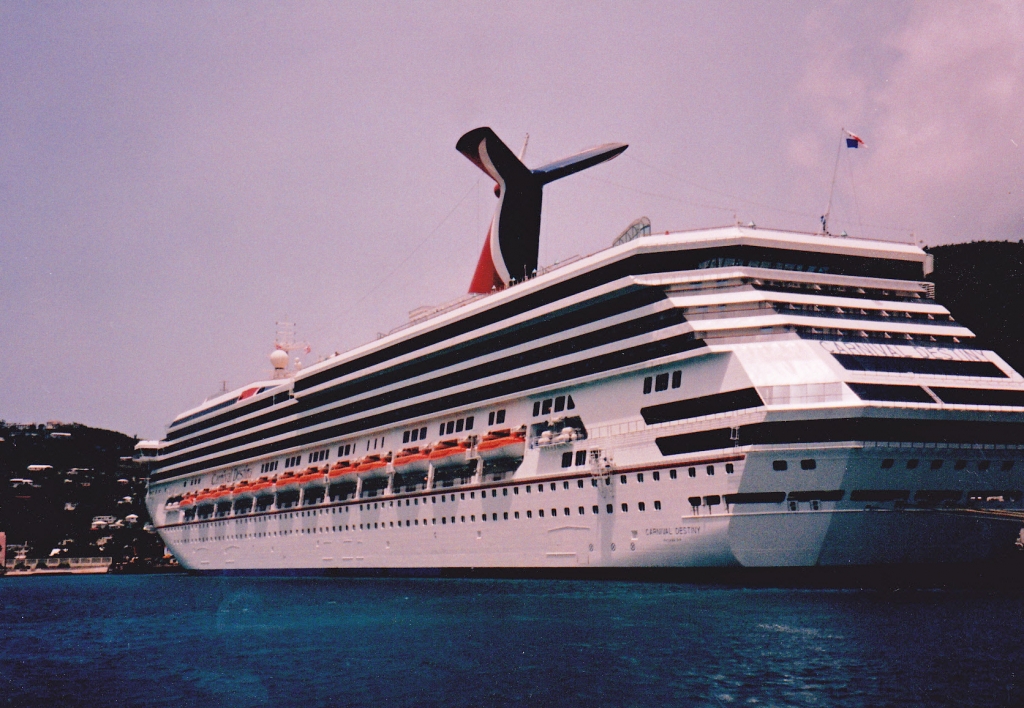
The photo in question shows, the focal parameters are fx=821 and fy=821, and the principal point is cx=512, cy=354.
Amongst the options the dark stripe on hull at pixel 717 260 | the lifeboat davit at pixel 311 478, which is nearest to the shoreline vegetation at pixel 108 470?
the dark stripe on hull at pixel 717 260

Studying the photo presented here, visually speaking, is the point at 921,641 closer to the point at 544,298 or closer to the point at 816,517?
the point at 816,517

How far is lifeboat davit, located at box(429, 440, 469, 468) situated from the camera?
1409 inches

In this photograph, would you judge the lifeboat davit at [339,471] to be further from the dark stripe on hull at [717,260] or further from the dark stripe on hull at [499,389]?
the dark stripe on hull at [717,260]

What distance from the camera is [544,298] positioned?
111ft

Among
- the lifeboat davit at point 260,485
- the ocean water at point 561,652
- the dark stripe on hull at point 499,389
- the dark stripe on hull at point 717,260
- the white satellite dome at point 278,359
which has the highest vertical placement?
the white satellite dome at point 278,359

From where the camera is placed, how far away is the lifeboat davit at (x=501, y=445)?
109 feet

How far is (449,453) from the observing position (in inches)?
1426

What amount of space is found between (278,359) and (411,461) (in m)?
30.0

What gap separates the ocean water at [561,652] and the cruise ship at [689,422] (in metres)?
2.16

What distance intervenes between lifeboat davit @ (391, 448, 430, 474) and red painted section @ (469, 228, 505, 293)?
11.4 m

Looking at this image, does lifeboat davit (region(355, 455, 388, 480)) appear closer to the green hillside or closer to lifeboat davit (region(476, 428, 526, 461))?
lifeboat davit (region(476, 428, 526, 461))

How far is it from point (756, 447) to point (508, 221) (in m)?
25.3

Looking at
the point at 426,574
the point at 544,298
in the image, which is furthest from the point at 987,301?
the point at 426,574

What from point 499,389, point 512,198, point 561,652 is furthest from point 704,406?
point 512,198
